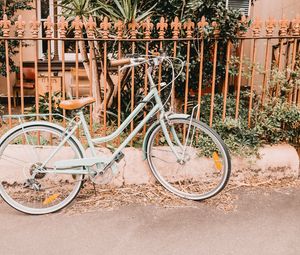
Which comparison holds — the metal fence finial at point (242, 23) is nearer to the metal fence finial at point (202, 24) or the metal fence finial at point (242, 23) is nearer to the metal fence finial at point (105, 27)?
the metal fence finial at point (202, 24)

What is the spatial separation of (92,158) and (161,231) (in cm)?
92

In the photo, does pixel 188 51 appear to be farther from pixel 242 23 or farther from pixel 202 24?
pixel 242 23

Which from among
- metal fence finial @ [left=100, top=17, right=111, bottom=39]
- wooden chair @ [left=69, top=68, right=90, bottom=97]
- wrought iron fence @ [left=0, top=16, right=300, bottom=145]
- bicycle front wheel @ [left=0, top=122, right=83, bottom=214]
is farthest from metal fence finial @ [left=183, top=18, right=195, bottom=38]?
wooden chair @ [left=69, top=68, right=90, bottom=97]

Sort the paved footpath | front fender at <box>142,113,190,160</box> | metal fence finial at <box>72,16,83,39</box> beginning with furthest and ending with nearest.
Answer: metal fence finial at <box>72,16,83,39</box> < front fender at <box>142,113,190,160</box> < the paved footpath

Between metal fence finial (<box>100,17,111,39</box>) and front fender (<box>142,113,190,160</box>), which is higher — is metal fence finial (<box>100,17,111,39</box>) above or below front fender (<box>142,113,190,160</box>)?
above

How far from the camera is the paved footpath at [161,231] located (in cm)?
302

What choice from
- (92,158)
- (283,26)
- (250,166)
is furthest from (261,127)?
(92,158)

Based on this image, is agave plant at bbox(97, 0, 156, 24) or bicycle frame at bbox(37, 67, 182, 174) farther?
agave plant at bbox(97, 0, 156, 24)

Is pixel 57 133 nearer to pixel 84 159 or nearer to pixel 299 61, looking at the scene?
pixel 84 159

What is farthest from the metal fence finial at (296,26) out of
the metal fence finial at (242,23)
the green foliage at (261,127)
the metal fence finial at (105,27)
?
the metal fence finial at (105,27)

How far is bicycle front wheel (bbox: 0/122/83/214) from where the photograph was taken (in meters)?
3.58

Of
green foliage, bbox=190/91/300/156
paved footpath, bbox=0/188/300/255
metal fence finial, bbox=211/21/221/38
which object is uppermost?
metal fence finial, bbox=211/21/221/38

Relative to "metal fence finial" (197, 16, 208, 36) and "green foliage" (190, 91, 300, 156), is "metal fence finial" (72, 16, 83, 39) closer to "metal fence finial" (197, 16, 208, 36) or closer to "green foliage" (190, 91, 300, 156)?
"metal fence finial" (197, 16, 208, 36)

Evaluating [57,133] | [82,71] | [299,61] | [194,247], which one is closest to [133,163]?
[57,133]
